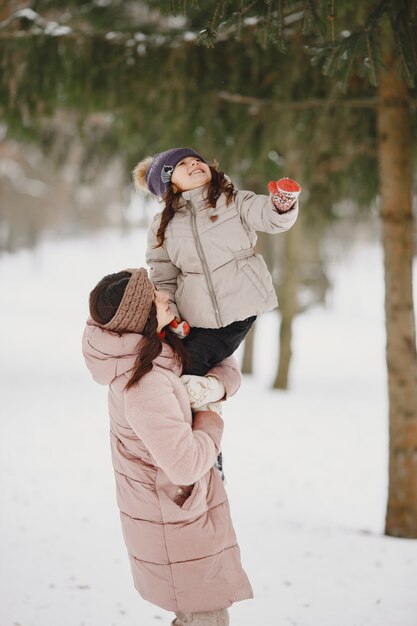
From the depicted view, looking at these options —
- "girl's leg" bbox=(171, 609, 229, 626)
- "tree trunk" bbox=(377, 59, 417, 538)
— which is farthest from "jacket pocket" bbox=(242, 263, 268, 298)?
"tree trunk" bbox=(377, 59, 417, 538)

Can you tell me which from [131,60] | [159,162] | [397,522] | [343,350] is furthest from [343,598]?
[343,350]

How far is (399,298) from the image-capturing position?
443 centimetres

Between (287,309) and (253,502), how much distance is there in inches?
223

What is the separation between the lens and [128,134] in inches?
211

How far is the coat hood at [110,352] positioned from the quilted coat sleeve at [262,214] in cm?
65

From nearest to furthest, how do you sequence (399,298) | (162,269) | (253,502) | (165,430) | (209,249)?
(165,430)
(209,249)
(162,269)
(399,298)
(253,502)

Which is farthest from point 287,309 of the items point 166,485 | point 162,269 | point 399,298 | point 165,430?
point 165,430

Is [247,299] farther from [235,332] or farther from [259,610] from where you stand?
[259,610]

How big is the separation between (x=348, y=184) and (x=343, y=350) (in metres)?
11.0

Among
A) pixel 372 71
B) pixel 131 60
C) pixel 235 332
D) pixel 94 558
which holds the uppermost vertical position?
pixel 131 60

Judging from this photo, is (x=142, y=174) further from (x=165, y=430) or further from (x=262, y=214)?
(x=165, y=430)

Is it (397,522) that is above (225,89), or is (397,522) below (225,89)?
below

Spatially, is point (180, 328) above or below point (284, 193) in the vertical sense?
below

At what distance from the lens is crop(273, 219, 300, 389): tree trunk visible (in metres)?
10.9
